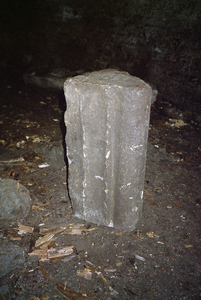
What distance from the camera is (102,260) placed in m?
2.66

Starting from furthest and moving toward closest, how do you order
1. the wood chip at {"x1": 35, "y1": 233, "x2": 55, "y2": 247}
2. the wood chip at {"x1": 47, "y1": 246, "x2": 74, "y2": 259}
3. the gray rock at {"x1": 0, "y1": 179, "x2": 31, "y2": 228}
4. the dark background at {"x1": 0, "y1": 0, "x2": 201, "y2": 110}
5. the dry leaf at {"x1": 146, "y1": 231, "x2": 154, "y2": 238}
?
the dark background at {"x1": 0, "y1": 0, "x2": 201, "y2": 110}
the gray rock at {"x1": 0, "y1": 179, "x2": 31, "y2": 228}
the dry leaf at {"x1": 146, "y1": 231, "x2": 154, "y2": 238}
the wood chip at {"x1": 35, "y1": 233, "x2": 55, "y2": 247}
the wood chip at {"x1": 47, "y1": 246, "x2": 74, "y2": 259}

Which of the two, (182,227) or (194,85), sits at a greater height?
(194,85)

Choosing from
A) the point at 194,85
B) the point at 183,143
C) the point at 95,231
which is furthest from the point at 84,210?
the point at 194,85

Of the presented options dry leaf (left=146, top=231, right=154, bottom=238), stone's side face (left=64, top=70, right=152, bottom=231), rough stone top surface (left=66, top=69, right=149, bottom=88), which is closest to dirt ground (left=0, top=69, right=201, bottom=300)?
dry leaf (left=146, top=231, right=154, bottom=238)

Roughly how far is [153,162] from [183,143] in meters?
0.97

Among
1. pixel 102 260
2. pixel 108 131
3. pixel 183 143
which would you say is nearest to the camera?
pixel 108 131

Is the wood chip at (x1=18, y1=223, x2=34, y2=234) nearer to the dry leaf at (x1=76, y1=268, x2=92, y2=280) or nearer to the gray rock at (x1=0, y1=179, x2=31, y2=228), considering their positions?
the gray rock at (x1=0, y1=179, x2=31, y2=228)

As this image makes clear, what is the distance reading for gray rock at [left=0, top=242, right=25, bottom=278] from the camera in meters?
2.52

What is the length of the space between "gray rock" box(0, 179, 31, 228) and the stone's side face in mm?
706

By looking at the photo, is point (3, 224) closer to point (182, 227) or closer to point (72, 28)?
point (182, 227)

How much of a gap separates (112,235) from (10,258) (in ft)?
3.66

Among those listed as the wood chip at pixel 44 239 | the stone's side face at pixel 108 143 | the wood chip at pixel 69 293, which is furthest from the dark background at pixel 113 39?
the wood chip at pixel 69 293

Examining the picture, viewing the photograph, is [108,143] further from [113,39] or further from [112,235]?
[113,39]

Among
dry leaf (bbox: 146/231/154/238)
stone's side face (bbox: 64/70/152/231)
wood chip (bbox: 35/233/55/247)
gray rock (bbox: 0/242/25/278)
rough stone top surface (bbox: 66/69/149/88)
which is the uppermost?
rough stone top surface (bbox: 66/69/149/88)
